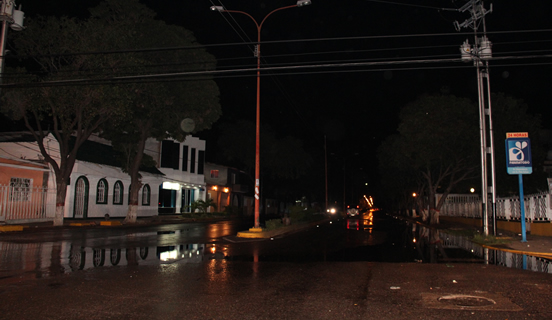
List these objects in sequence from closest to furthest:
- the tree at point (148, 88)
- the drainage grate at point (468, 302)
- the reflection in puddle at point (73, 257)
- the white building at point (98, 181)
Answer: the drainage grate at point (468, 302) → the reflection in puddle at point (73, 257) → the tree at point (148, 88) → the white building at point (98, 181)

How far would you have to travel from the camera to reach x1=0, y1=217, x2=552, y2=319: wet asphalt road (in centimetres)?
623

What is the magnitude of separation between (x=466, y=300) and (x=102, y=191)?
3169 cm

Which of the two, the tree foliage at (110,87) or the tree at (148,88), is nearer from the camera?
the tree foliage at (110,87)

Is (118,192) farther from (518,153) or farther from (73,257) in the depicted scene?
(518,153)

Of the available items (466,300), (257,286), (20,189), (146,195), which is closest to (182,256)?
(257,286)

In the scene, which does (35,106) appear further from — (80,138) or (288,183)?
(288,183)

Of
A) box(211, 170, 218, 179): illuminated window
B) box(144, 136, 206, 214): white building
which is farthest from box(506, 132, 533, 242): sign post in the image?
box(211, 170, 218, 179): illuminated window

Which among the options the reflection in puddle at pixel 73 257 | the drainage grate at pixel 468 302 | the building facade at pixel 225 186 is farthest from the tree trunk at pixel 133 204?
the drainage grate at pixel 468 302

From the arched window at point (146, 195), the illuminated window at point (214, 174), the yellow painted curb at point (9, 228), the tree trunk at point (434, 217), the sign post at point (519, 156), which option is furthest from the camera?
the illuminated window at point (214, 174)

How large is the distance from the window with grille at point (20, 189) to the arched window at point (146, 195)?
12.2 meters

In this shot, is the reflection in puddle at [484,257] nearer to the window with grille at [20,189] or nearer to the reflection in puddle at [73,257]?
the reflection in puddle at [73,257]

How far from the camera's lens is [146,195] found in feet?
129

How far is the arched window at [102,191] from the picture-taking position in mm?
32875

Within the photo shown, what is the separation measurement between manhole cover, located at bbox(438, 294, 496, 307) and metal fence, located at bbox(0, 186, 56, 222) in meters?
25.2
